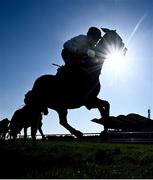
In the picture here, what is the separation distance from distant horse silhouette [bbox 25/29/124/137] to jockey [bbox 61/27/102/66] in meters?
0.18

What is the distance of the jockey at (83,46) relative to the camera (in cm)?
955

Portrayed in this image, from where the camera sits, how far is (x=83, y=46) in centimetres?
953

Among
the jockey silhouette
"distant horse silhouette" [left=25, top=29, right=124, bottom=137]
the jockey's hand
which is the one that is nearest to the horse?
"distant horse silhouette" [left=25, top=29, right=124, bottom=137]

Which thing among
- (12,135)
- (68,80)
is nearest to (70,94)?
(68,80)

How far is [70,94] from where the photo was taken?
1066cm

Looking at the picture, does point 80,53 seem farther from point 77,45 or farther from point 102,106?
point 102,106

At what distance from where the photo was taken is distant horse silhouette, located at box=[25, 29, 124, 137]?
10065 millimetres

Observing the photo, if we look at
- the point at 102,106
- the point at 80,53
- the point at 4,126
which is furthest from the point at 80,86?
the point at 4,126

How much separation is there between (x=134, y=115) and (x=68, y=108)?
1783 inches

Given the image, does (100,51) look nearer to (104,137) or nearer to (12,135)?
(104,137)

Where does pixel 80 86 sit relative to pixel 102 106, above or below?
above

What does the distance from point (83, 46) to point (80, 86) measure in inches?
52.3

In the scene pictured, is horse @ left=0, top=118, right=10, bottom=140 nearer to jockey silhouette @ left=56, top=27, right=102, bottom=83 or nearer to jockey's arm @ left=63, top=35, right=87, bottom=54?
jockey silhouette @ left=56, top=27, right=102, bottom=83

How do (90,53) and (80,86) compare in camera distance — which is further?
(80,86)
